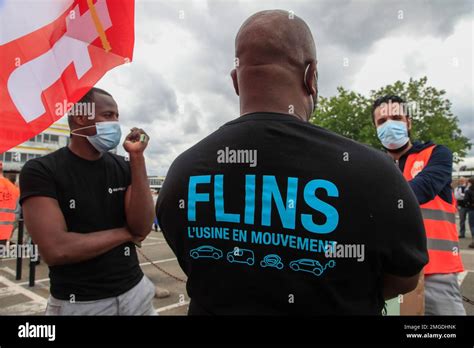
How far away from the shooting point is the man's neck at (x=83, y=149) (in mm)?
2172

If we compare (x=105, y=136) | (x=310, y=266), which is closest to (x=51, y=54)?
(x=105, y=136)

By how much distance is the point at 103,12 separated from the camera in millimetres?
2305

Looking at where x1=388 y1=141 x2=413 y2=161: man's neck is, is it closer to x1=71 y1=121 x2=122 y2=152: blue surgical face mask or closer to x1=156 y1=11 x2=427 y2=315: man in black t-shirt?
x1=156 y1=11 x2=427 y2=315: man in black t-shirt

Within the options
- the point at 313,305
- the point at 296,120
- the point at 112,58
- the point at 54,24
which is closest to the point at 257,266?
the point at 313,305

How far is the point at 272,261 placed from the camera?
107 cm

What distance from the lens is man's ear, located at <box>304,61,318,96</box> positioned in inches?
48.1

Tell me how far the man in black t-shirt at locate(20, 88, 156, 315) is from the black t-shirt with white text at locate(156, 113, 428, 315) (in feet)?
3.30

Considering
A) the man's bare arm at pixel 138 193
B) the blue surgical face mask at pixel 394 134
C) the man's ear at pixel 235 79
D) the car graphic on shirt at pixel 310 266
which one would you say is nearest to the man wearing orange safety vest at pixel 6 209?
the man's bare arm at pixel 138 193

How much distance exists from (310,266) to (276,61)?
711 mm

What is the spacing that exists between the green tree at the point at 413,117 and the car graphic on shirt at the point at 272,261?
18679 mm

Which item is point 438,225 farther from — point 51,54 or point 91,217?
point 51,54

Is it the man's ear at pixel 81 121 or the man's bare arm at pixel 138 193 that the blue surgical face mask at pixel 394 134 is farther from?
the man's ear at pixel 81 121

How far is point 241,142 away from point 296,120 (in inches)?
7.9

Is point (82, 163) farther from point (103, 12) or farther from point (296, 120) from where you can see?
point (296, 120)
